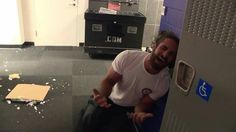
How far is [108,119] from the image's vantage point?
1.53m

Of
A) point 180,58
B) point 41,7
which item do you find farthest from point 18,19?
point 180,58

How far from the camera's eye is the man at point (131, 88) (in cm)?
127

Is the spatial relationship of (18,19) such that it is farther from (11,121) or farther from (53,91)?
(11,121)

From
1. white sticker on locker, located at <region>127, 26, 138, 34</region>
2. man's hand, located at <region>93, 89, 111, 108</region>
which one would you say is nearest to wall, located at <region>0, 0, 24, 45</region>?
white sticker on locker, located at <region>127, 26, 138, 34</region>

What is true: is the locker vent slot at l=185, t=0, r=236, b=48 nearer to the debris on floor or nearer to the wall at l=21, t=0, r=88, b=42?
the debris on floor

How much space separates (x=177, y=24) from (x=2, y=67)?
256 cm

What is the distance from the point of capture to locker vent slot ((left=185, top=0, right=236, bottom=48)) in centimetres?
57

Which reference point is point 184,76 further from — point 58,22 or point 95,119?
point 58,22

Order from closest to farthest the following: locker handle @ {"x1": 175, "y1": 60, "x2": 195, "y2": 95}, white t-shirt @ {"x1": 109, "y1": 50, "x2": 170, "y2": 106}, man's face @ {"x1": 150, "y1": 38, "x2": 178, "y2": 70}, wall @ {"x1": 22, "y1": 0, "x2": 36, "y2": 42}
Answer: locker handle @ {"x1": 175, "y1": 60, "x2": 195, "y2": 95}
man's face @ {"x1": 150, "y1": 38, "x2": 178, "y2": 70}
white t-shirt @ {"x1": 109, "y1": 50, "x2": 170, "y2": 106}
wall @ {"x1": 22, "y1": 0, "x2": 36, "y2": 42}

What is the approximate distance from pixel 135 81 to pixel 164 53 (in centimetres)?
30

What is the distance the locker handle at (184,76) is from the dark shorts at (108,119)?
2.37 feet

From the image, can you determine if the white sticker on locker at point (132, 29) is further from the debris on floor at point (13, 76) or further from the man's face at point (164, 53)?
the man's face at point (164, 53)

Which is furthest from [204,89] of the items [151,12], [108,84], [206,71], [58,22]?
[58,22]

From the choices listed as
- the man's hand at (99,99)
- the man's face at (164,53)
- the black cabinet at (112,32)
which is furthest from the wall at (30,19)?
the man's face at (164,53)
